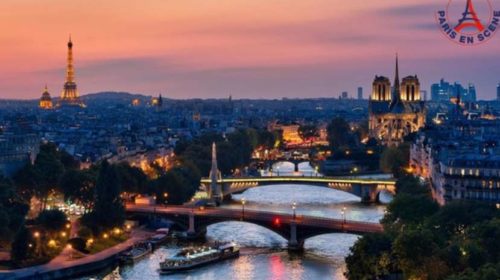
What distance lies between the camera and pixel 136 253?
3881 centimetres

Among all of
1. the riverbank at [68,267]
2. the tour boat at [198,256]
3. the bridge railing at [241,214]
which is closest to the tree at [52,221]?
the riverbank at [68,267]

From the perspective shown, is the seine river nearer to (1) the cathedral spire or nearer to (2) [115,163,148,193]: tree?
(2) [115,163,148,193]: tree

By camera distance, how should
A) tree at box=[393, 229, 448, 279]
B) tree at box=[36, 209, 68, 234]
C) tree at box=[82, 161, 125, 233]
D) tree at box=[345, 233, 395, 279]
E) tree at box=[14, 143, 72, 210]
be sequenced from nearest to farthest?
tree at box=[393, 229, 448, 279] → tree at box=[345, 233, 395, 279] → tree at box=[36, 209, 68, 234] → tree at box=[82, 161, 125, 233] → tree at box=[14, 143, 72, 210]

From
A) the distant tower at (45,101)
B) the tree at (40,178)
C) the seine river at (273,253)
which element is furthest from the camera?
the distant tower at (45,101)

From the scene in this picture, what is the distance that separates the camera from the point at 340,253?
38656 mm

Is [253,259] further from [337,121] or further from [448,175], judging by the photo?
[337,121]

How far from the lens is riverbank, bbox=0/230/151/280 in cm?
3388

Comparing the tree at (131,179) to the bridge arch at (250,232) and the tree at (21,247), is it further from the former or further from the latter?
the tree at (21,247)

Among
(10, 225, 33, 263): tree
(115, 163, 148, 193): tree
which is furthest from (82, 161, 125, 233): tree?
(115, 163, 148, 193): tree

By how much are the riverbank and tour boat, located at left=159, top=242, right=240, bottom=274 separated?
85.4 inches

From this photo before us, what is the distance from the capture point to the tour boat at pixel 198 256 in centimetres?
3650

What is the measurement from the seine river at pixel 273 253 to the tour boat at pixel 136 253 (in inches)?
11.5

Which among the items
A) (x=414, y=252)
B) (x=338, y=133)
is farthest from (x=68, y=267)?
(x=338, y=133)

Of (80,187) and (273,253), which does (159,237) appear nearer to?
(80,187)
